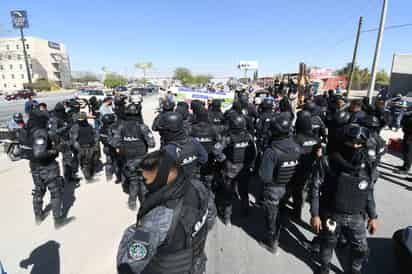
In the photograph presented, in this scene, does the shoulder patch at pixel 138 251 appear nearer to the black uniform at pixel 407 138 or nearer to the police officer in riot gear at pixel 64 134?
the police officer in riot gear at pixel 64 134

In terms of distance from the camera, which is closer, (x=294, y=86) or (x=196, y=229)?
(x=196, y=229)

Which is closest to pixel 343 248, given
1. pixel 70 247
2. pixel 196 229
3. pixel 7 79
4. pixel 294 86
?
pixel 196 229

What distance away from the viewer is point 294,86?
16484mm

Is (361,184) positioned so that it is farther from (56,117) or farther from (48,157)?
(56,117)

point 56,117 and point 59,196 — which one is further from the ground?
point 56,117

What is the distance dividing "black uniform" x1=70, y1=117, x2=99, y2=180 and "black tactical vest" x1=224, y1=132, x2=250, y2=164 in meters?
3.31

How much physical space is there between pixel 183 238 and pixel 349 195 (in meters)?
1.84

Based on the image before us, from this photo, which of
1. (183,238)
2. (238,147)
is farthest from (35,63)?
(183,238)

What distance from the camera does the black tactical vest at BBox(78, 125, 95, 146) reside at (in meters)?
5.09

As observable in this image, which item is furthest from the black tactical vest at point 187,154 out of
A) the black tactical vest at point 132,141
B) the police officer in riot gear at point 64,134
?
the police officer in riot gear at point 64,134

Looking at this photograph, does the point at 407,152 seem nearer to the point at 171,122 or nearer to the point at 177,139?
the point at 177,139

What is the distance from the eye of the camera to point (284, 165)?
114 inches

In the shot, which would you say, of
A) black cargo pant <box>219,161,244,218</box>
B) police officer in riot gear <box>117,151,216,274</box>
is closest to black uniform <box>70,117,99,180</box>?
black cargo pant <box>219,161,244,218</box>

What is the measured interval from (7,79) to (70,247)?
8462cm
